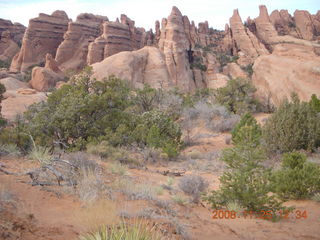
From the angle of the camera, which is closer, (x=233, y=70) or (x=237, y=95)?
(x=237, y=95)

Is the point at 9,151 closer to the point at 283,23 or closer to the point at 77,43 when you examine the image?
the point at 77,43

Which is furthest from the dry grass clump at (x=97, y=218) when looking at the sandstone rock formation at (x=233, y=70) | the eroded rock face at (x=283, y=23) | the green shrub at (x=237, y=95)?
the eroded rock face at (x=283, y=23)

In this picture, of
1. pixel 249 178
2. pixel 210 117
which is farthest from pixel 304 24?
pixel 249 178

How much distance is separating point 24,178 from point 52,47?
49.6 m

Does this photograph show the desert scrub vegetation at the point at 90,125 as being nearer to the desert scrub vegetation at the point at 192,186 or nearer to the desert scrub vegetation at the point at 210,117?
the desert scrub vegetation at the point at 192,186

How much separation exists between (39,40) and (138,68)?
24.1 meters

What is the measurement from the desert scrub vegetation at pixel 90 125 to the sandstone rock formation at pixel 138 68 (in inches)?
700

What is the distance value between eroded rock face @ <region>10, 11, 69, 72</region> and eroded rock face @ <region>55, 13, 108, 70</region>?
4.22 meters

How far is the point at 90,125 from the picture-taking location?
11.7m

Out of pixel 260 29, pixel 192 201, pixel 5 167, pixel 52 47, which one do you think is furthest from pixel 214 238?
pixel 260 29

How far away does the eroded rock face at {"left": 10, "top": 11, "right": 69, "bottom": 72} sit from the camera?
154 feet

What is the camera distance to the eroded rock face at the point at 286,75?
2208cm

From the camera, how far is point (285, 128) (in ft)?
35.1
